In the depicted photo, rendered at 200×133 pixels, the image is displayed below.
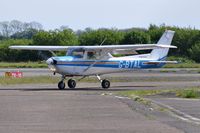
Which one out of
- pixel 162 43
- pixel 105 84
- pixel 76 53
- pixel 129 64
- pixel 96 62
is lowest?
pixel 105 84

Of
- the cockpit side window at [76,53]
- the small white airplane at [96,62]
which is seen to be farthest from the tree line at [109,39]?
the cockpit side window at [76,53]

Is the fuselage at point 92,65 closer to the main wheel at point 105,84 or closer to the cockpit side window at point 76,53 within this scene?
the cockpit side window at point 76,53

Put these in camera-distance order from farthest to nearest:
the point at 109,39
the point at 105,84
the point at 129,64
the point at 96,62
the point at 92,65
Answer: the point at 109,39, the point at 129,64, the point at 96,62, the point at 92,65, the point at 105,84

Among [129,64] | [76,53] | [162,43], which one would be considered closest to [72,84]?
[76,53]

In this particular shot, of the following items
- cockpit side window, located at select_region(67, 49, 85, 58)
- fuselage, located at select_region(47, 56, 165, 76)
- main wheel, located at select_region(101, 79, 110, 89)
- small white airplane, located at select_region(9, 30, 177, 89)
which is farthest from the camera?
cockpit side window, located at select_region(67, 49, 85, 58)

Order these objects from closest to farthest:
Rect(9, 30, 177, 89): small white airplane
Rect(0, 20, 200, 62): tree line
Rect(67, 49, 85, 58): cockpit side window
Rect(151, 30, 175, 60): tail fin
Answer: Rect(9, 30, 177, 89): small white airplane, Rect(67, 49, 85, 58): cockpit side window, Rect(151, 30, 175, 60): tail fin, Rect(0, 20, 200, 62): tree line

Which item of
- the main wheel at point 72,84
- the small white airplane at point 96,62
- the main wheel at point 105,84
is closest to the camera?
the small white airplane at point 96,62

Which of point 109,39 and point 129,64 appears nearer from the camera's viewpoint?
point 129,64

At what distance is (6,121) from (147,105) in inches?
263

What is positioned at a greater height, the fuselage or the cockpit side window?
the cockpit side window

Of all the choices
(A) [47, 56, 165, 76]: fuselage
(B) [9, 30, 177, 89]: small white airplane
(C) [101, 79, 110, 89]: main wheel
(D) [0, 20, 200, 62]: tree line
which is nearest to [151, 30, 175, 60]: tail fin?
(B) [9, 30, 177, 89]: small white airplane

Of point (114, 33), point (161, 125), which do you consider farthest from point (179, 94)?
point (114, 33)

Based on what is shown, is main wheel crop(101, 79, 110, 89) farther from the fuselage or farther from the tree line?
the tree line

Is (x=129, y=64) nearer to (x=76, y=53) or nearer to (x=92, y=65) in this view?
(x=92, y=65)
